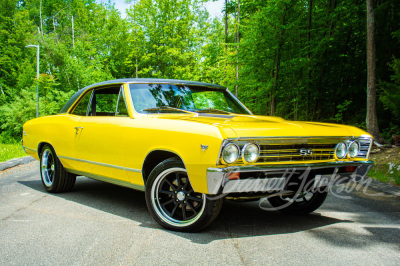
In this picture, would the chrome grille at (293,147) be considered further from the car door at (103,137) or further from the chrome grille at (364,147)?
the car door at (103,137)

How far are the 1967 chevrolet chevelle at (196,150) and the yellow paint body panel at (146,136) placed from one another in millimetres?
10

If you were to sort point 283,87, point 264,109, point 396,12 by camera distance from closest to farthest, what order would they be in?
point 396,12, point 283,87, point 264,109

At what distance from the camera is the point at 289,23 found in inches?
633

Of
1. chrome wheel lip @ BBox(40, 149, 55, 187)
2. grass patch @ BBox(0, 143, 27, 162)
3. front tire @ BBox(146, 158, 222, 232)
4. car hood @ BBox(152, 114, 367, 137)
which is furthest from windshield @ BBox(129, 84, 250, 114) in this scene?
grass patch @ BBox(0, 143, 27, 162)

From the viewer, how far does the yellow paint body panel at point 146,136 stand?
3285 mm

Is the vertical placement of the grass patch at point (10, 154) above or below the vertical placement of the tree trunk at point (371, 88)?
below

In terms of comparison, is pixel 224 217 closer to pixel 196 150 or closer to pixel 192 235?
pixel 192 235

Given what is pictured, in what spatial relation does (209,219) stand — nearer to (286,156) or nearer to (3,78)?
(286,156)

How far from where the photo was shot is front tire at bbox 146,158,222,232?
3.50 metres

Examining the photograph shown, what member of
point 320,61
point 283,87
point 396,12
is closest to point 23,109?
point 283,87

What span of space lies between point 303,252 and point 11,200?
13.6 feet

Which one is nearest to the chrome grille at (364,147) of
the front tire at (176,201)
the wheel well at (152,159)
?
the front tire at (176,201)

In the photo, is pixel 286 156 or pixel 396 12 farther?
pixel 396 12

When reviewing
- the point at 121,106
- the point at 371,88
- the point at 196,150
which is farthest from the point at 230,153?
the point at 371,88
